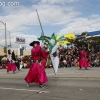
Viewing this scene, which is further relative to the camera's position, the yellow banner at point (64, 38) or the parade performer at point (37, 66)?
the yellow banner at point (64, 38)

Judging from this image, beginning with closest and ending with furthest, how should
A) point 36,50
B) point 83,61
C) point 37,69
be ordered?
1. point 36,50
2. point 37,69
3. point 83,61

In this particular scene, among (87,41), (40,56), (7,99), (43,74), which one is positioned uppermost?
(87,41)

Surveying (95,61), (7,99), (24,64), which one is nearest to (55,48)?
(7,99)

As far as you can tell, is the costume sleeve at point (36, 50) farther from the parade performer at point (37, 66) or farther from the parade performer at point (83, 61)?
the parade performer at point (83, 61)

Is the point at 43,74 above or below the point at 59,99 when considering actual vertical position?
above

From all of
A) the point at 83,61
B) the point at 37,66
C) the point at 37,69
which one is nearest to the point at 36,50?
the point at 37,66

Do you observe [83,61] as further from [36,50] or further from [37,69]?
[36,50]

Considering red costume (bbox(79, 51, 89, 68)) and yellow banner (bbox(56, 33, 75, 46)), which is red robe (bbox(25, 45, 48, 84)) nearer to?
red costume (bbox(79, 51, 89, 68))

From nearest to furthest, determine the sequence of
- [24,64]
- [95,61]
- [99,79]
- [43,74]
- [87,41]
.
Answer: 1. [43,74]
2. [99,79]
3. [95,61]
4. [24,64]
5. [87,41]

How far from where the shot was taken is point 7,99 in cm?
715

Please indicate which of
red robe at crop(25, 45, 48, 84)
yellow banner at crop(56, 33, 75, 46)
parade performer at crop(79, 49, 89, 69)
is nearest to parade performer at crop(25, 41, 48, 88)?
red robe at crop(25, 45, 48, 84)

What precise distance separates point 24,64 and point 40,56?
19.3 m

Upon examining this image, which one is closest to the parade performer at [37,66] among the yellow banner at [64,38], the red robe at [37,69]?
the red robe at [37,69]

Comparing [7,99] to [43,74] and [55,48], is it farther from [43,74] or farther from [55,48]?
[55,48]
